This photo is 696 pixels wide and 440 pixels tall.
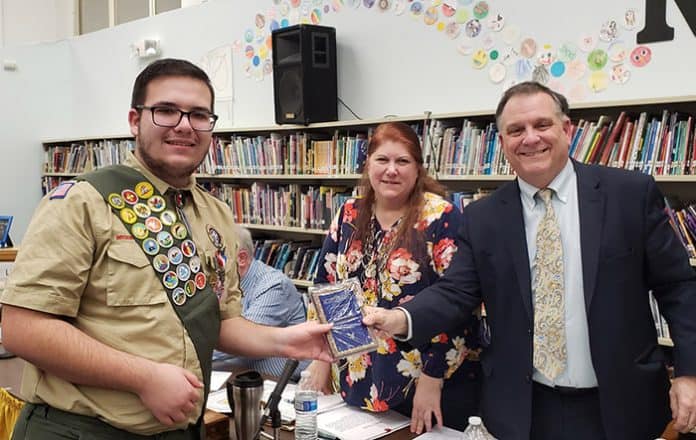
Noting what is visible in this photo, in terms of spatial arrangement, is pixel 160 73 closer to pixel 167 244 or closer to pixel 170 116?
pixel 170 116

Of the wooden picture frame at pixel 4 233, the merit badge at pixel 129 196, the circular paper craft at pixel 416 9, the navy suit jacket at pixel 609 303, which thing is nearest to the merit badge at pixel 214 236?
the merit badge at pixel 129 196

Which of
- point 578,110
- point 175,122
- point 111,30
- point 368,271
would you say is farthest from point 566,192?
point 111,30

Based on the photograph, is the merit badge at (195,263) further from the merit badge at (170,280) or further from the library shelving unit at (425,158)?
the library shelving unit at (425,158)

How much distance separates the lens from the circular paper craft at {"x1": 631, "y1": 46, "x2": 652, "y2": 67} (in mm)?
3441

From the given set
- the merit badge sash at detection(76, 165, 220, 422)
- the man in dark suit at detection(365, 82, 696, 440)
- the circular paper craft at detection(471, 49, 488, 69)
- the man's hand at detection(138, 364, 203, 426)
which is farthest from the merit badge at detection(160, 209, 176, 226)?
the circular paper craft at detection(471, 49, 488, 69)

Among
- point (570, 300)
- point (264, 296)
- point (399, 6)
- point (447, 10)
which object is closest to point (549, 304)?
point (570, 300)

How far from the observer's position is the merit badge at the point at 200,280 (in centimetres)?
150

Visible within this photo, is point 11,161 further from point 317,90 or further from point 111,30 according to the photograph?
point 317,90

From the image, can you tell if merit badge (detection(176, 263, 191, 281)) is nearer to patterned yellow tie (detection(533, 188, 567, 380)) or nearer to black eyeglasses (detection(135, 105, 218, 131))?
black eyeglasses (detection(135, 105, 218, 131))

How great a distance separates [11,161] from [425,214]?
254 inches

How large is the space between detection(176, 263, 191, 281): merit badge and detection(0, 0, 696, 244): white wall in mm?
2909

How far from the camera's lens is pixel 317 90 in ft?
15.2

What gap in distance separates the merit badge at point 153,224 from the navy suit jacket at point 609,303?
34.0 inches

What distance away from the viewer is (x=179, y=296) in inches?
56.7
